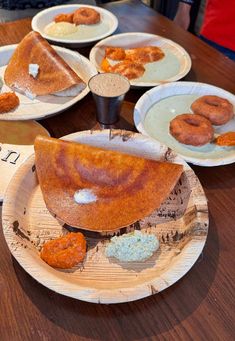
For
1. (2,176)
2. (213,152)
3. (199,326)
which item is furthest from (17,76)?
(199,326)

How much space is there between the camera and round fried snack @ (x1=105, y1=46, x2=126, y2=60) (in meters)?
1.39

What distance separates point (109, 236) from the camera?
0.82 metres

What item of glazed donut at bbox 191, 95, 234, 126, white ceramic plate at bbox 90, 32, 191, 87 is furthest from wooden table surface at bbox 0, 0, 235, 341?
white ceramic plate at bbox 90, 32, 191, 87

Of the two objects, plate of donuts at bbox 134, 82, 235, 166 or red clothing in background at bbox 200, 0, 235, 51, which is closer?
plate of donuts at bbox 134, 82, 235, 166

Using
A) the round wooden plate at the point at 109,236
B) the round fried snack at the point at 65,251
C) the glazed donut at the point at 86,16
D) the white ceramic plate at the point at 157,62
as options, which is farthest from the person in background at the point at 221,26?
the round fried snack at the point at 65,251

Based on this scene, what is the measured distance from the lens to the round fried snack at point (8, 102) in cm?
115

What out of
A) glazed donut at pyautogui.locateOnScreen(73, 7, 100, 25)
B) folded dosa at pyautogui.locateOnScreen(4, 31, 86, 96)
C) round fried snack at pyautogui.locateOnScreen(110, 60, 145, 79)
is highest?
glazed donut at pyautogui.locateOnScreen(73, 7, 100, 25)

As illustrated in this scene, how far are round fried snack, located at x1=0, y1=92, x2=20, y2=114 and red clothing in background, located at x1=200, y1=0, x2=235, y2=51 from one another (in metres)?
1.23

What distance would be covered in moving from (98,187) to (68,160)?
104 mm

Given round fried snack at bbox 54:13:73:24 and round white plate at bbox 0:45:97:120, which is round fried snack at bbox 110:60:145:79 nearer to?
round white plate at bbox 0:45:97:120

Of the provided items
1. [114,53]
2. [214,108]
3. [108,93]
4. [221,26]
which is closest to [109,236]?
[108,93]

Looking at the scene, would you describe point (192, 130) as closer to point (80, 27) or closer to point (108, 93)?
point (108, 93)

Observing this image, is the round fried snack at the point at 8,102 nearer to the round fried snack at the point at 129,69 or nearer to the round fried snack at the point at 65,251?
the round fried snack at the point at 129,69

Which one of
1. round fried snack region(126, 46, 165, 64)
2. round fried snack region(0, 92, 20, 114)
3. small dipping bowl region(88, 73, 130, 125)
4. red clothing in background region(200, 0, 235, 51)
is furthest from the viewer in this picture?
red clothing in background region(200, 0, 235, 51)
